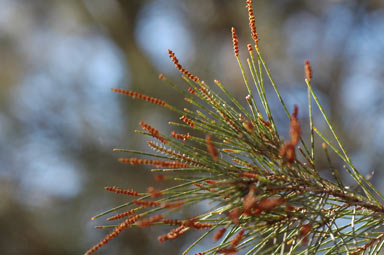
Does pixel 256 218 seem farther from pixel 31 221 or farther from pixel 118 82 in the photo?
pixel 118 82

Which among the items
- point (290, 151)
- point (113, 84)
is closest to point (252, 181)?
point (290, 151)

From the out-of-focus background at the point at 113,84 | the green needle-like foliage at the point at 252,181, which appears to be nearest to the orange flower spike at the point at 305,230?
the green needle-like foliage at the point at 252,181

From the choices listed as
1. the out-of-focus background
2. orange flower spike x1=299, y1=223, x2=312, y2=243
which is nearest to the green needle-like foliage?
orange flower spike x1=299, y1=223, x2=312, y2=243

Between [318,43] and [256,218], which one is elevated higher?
[318,43]

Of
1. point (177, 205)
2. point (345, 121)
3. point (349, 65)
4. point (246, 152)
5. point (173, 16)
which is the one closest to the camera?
point (177, 205)

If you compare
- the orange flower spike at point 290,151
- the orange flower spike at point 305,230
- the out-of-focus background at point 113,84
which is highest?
the out-of-focus background at point 113,84

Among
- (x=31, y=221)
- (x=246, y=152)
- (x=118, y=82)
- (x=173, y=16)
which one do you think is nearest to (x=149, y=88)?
(x=118, y=82)

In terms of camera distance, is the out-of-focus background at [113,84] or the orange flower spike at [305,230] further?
the out-of-focus background at [113,84]

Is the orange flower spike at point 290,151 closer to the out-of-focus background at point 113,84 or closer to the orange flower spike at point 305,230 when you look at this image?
the orange flower spike at point 305,230
